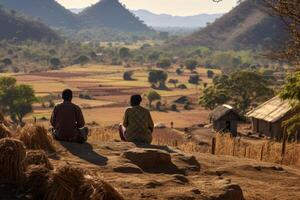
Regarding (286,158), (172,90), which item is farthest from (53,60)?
(286,158)

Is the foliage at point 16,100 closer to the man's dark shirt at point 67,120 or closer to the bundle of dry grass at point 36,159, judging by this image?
the man's dark shirt at point 67,120

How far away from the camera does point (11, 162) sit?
18.1 feet

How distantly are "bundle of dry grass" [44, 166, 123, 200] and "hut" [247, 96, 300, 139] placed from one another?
21.4m

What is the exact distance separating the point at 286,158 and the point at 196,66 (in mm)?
133389

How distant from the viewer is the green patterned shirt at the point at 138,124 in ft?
32.5

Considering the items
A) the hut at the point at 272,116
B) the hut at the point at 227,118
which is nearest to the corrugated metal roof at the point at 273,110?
the hut at the point at 272,116

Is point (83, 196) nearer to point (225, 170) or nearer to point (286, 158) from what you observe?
point (225, 170)

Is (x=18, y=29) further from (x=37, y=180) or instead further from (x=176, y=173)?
(x=37, y=180)

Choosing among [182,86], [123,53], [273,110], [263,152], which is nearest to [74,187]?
[263,152]

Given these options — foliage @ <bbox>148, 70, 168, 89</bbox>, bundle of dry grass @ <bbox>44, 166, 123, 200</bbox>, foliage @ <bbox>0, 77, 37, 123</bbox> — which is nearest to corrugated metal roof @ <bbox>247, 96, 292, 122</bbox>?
bundle of dry grass @ <bbox>44, 166, 123, 200</bbox>

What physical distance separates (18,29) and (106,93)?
114135mm

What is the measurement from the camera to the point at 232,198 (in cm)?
645

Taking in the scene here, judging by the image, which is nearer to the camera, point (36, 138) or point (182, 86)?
point (36, 138)

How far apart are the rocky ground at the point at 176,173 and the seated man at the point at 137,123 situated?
1.25 ft
